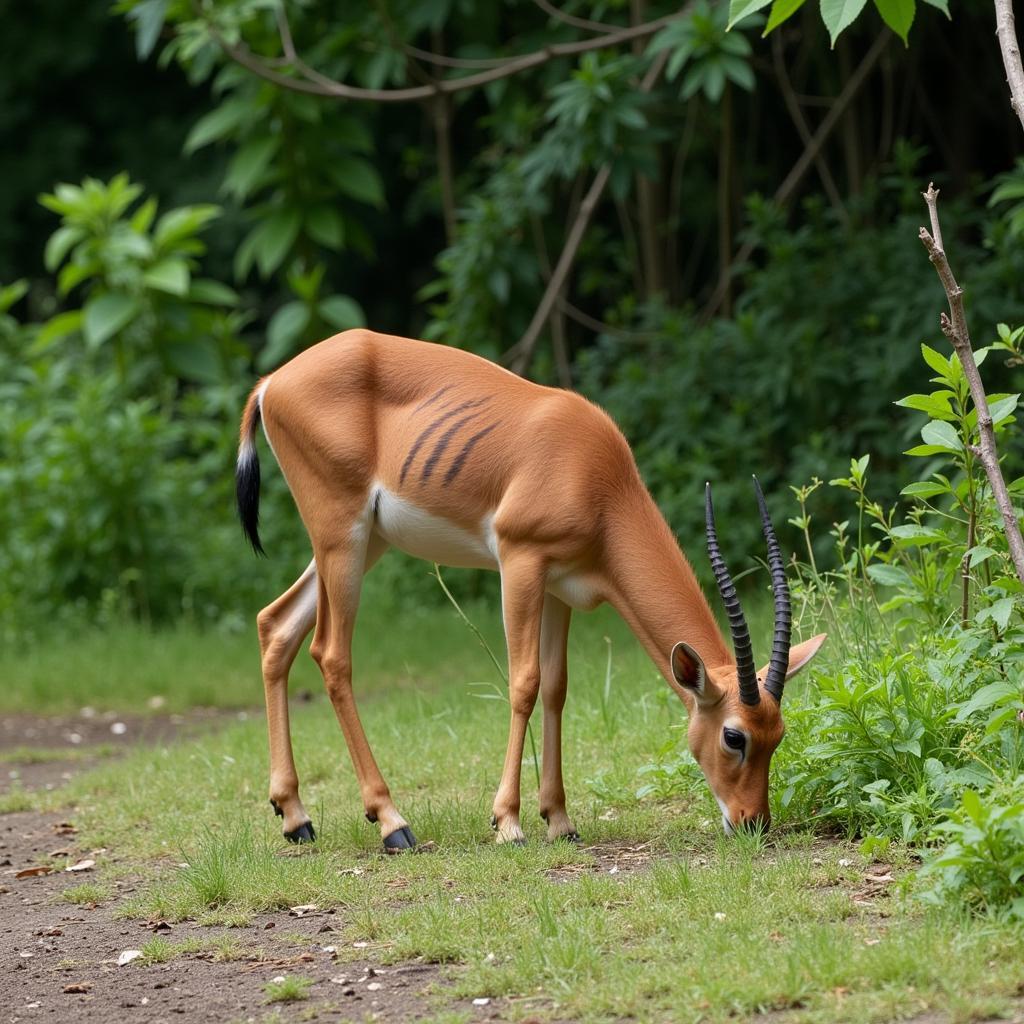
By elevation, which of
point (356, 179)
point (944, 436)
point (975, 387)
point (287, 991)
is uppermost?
point (356, 179)

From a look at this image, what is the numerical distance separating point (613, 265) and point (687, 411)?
5101 millimetres

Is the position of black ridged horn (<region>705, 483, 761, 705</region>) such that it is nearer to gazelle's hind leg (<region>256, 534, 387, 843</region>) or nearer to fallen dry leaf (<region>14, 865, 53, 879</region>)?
gazelle's hind leg (<region>256, 534, 387, 843</region>)

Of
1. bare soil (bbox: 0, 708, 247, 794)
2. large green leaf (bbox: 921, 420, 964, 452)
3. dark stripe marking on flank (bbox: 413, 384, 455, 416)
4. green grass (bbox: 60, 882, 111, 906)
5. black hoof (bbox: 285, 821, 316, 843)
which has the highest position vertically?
dark stripe marking on flank (bbox: 413, 384, 455, 416)

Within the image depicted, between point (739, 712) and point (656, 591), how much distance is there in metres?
0.61

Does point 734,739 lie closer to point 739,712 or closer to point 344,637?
point 739,712

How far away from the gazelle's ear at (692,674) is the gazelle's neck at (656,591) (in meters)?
0.21

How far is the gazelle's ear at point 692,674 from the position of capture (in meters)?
5.48

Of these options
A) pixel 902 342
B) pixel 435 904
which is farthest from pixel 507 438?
pixel 902 342

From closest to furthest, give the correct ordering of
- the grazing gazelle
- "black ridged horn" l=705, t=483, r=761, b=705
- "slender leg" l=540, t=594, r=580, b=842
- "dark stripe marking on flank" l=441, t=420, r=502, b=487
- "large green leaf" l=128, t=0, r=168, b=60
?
1. "black ridged horn" l=705, t=483, r=761, b=705
2. the grazing gazelle
3. "slender leg" l=540, t=594, r=580, b=842
4. "dark stripe marking on flank" l=441, t=420, r=502, b=487
5. "large green leaf" l=128, t=0, r=168, b=60

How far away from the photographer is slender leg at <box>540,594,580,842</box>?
6.00 metres

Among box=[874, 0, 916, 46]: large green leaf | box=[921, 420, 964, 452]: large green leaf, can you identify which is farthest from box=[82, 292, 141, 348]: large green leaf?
box=[874, 0, 916, 46]: large green leaf

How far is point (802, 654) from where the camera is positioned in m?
5.81

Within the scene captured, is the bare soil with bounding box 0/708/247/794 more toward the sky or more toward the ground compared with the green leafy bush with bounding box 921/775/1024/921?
more toward the ground

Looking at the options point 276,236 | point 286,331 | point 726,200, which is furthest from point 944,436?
point 276,236
